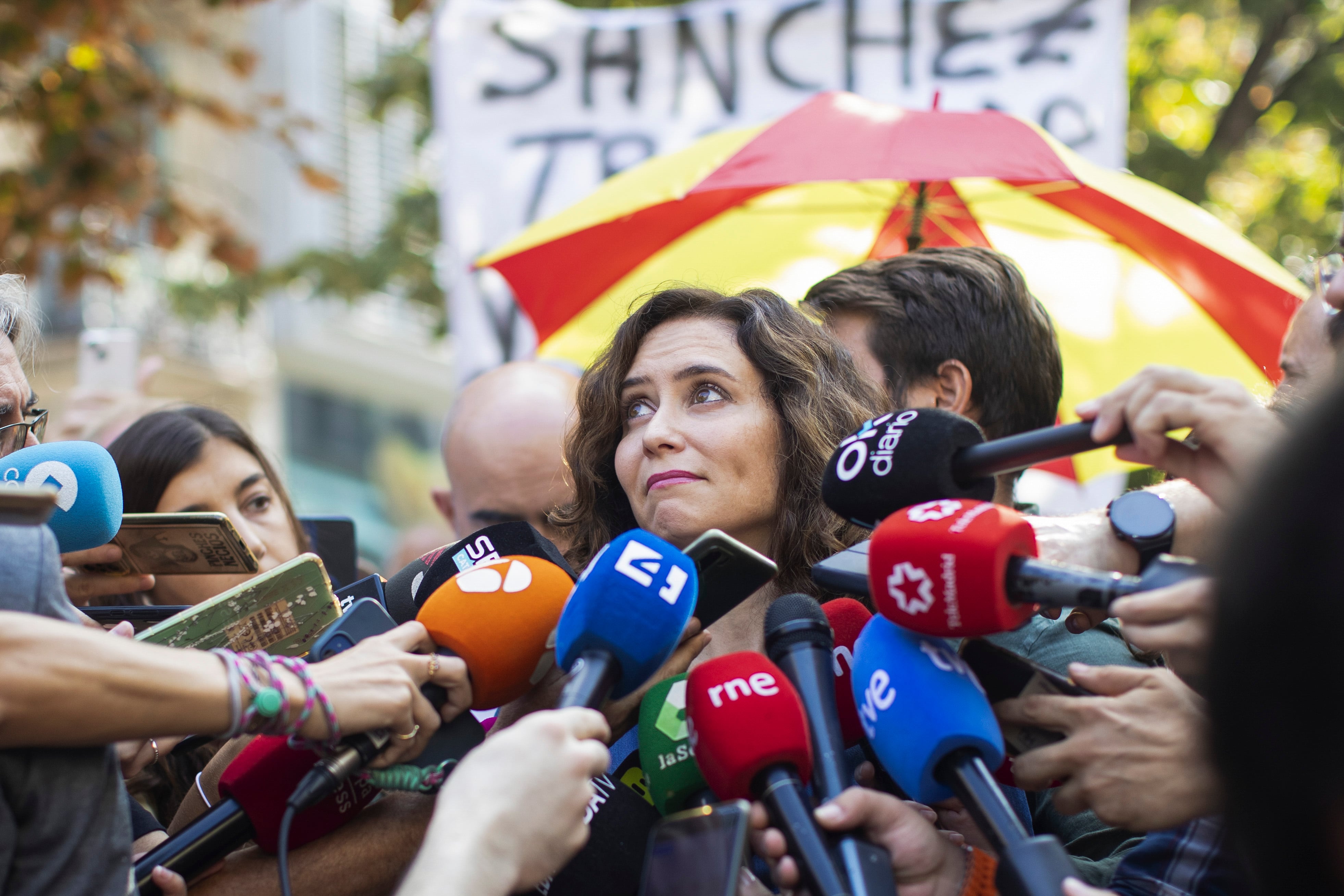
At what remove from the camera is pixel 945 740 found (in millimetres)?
1626

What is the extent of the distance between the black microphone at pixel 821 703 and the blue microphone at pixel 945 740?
0.21ft

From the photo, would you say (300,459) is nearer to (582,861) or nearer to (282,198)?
(282,198)

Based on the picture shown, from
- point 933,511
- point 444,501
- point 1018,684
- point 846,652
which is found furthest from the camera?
point 444,501

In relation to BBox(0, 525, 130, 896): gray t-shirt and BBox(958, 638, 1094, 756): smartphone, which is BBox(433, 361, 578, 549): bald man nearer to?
BBox(958, 638, 1094, 756): smartphone

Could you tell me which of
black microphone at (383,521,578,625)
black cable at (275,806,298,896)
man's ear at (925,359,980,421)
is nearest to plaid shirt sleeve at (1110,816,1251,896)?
black microphone at (383,521,578,625)

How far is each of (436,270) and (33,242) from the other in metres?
3.08

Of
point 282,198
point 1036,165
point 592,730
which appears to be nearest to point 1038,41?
point 1036,165

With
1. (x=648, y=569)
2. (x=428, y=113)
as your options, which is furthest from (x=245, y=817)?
(x=428, y=113)

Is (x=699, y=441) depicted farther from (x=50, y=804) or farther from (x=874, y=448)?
(x=50, y=804)

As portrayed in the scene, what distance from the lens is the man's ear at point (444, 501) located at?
4.29 metres

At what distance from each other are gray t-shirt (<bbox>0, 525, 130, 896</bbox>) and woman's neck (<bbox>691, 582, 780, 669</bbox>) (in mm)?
1170

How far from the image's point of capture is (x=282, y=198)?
54.6ft

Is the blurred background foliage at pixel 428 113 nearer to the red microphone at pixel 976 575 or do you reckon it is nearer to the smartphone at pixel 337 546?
the smartphone at pixel 337 546

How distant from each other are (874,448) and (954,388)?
1.41 meters
